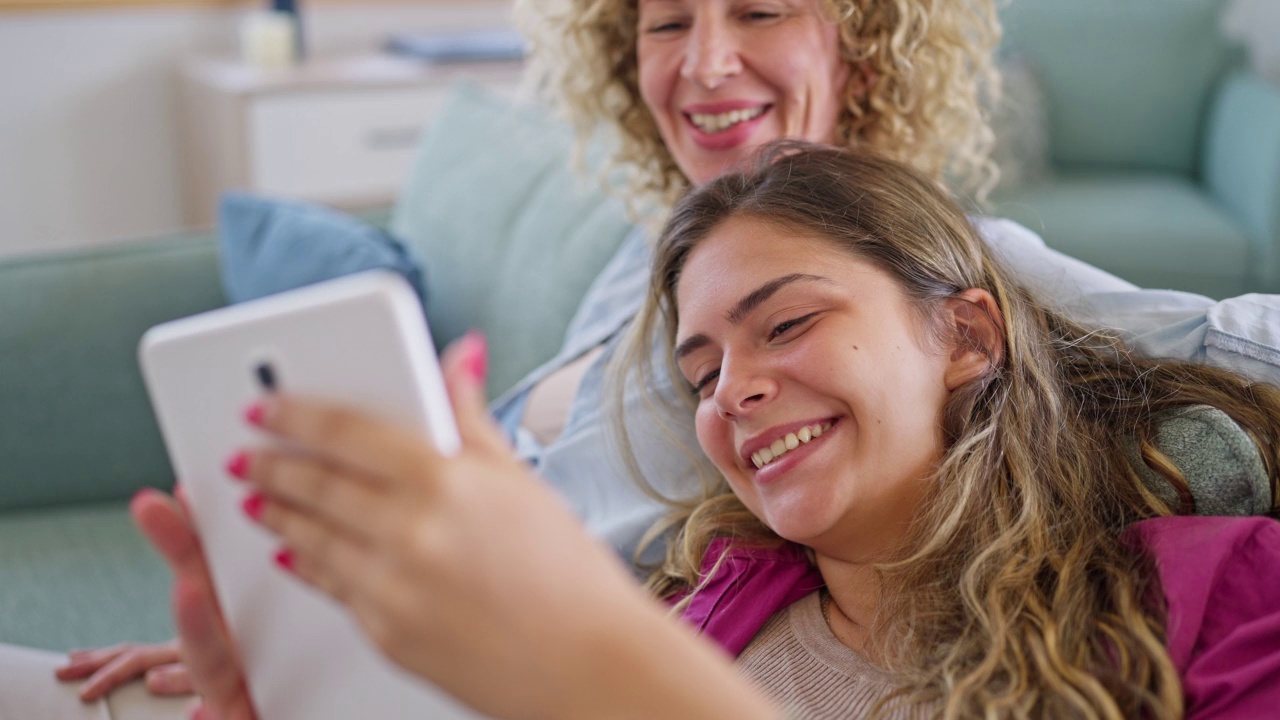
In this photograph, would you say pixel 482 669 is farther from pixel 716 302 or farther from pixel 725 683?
pixel 716 302

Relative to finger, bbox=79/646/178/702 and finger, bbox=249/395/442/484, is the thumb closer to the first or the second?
finger, bbox=249/395/442/484

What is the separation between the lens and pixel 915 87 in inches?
54.1

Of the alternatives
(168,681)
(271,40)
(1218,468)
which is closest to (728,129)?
(1218,468)

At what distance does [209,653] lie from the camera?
28.4 inches

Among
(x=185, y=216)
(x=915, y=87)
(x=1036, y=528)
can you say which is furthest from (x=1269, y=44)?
(x=1036, y=528)

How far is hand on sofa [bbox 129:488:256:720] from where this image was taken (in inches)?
26.2

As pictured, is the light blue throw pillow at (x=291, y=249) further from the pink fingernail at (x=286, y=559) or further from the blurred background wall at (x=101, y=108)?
the blurred background wall at (x=101, y=108)

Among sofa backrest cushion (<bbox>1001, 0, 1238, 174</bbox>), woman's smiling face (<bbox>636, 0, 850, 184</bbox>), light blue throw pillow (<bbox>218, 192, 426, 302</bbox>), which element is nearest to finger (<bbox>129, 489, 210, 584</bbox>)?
woman's smiling face (<bbox>636, 0, 850, 184</bbox>)

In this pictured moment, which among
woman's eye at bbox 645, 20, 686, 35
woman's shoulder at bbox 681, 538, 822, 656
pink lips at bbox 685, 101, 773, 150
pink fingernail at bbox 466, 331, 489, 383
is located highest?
woman's eye at bbox 645, 20, 686, 35

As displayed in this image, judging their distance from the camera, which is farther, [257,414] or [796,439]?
[796,439]

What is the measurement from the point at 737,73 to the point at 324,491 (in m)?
0.91

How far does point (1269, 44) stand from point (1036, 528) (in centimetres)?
339

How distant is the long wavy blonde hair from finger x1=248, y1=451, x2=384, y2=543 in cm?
43

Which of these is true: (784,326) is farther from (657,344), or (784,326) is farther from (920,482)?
Result: (657,344)
